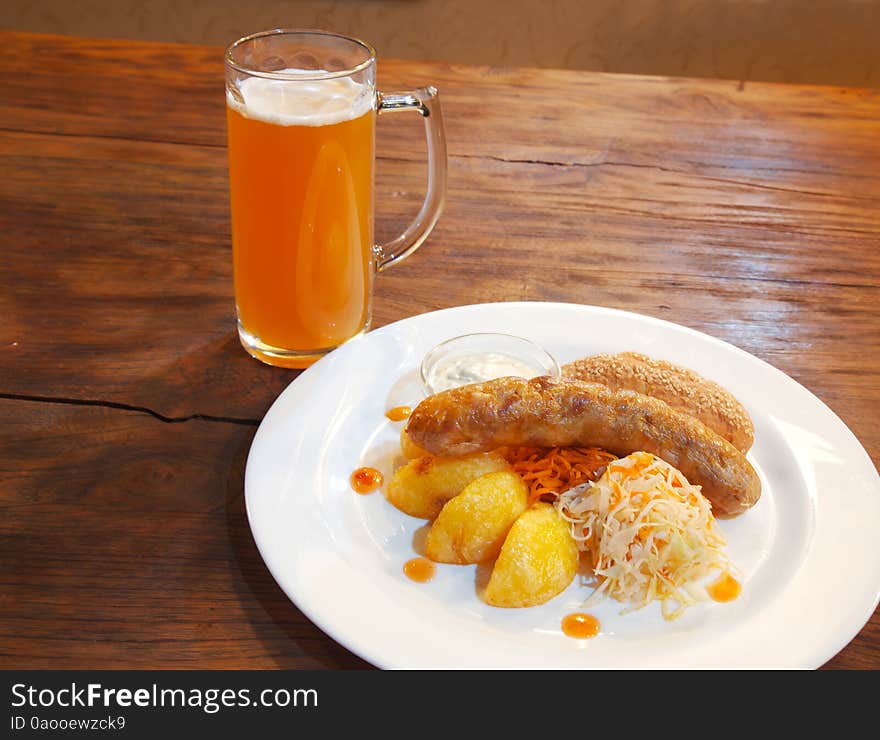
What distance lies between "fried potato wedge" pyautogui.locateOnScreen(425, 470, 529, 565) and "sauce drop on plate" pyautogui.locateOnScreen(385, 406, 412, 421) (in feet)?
0.81

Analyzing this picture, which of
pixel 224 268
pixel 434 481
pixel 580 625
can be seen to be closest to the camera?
pixel 580 625

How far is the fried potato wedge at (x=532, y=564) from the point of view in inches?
39.1

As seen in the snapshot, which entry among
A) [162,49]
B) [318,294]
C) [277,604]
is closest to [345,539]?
[277,604]

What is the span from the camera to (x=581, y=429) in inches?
44.4

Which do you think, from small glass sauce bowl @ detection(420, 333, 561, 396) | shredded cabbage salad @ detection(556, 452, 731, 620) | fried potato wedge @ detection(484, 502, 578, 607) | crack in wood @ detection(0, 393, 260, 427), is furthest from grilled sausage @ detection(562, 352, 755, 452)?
crack in wood @ detection(0, 393, 260, 427)

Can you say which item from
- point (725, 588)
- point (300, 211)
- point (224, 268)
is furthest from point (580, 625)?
point (224, 268)

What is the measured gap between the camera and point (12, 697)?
0.90 metres

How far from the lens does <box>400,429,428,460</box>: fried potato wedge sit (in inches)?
47.0

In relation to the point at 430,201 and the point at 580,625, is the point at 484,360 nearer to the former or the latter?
the point at 430,201

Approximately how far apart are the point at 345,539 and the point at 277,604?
0.10 meters

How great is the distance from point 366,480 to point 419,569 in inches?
6.8

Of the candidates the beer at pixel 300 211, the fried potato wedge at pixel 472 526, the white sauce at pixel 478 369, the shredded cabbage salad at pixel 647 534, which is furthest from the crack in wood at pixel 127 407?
the shredded cabbage salad at pixel 647 534

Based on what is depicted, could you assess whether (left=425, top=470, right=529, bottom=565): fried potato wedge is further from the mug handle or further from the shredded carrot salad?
the mug handle

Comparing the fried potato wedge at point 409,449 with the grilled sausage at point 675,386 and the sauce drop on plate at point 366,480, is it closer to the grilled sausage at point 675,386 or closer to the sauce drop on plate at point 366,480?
the sauce drop on plate at point 366,480
